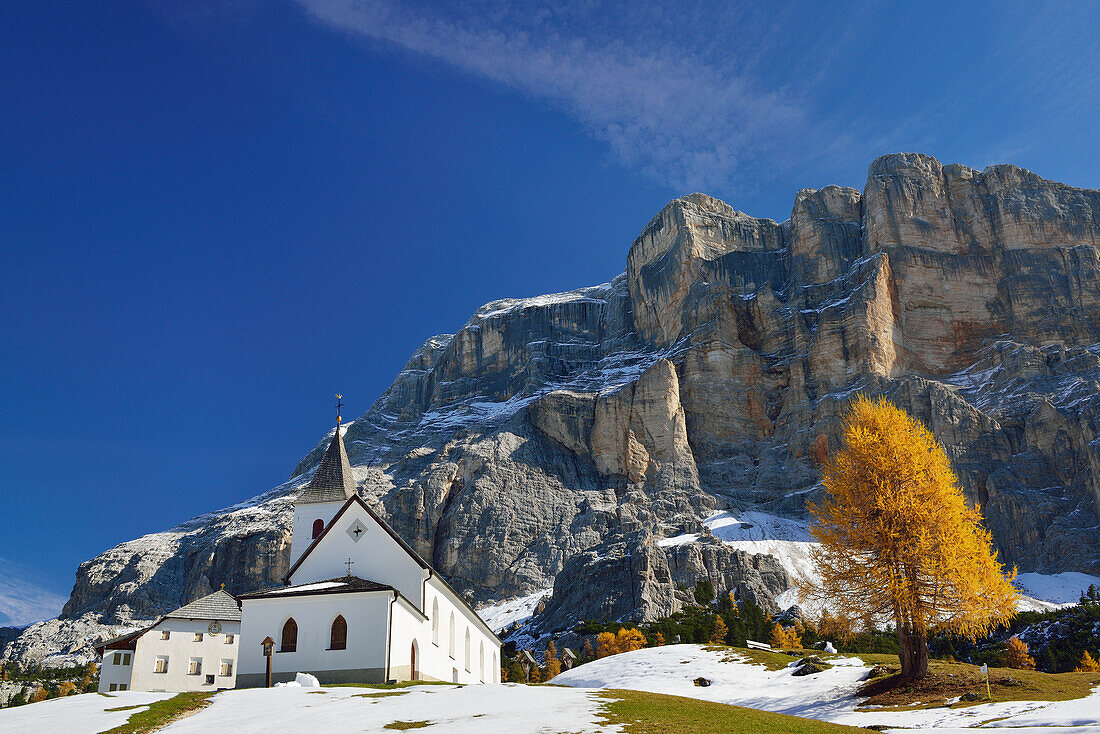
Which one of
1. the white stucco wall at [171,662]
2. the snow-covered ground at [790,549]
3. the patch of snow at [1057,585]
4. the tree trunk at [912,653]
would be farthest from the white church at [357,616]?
the patch of snow at [1057,585]

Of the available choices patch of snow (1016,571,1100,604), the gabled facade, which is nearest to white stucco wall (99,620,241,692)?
the gabled facade

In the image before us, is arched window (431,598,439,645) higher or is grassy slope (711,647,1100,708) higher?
arched window (431,598,439,645)

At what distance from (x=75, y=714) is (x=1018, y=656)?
193 ft

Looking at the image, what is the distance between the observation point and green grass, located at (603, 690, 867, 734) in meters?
21.1

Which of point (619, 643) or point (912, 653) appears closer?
point (912, 653)

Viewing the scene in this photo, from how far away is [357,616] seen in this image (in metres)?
35.0

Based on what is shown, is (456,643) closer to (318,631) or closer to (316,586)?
(316,586)

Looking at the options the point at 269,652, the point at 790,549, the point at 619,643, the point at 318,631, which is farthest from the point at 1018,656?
the point at 790,549

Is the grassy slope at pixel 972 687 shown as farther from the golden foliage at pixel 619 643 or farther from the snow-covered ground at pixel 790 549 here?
the snow-covered ground at pixel 790 549

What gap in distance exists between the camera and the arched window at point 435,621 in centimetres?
4106

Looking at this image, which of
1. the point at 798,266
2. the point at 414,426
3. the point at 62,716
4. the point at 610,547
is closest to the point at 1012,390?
the point at 798,266

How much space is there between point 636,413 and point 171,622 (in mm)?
121172

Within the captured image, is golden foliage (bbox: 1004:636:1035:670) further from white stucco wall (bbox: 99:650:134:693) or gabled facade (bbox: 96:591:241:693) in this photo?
white stucco wall (bbox: 99:650:134:693)

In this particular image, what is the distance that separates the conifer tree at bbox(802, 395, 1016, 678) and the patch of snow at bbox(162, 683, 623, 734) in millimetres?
11373
